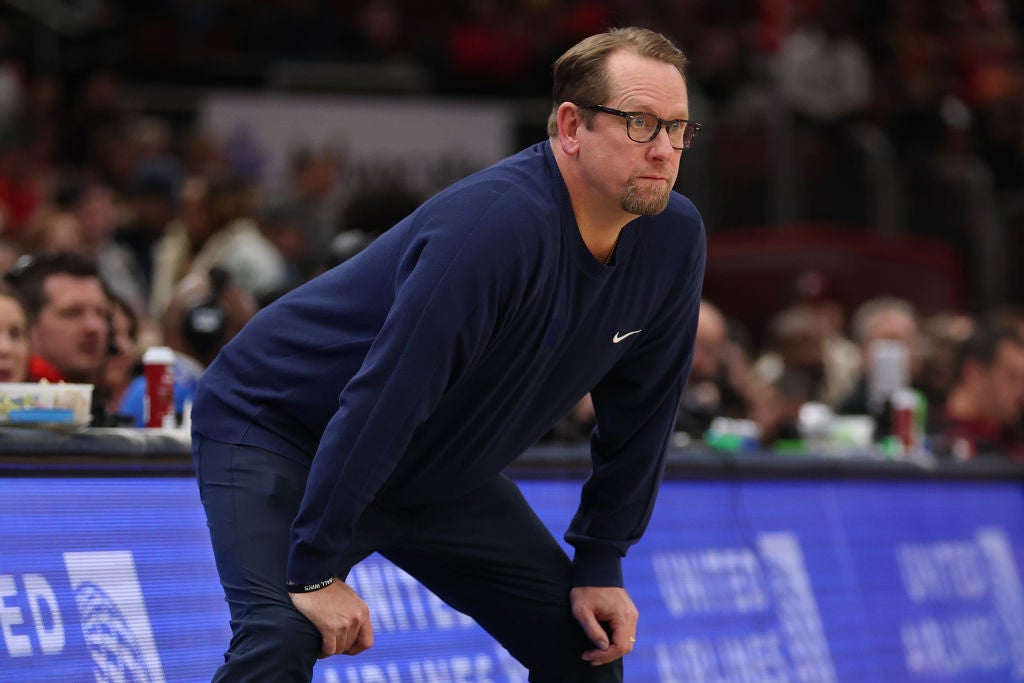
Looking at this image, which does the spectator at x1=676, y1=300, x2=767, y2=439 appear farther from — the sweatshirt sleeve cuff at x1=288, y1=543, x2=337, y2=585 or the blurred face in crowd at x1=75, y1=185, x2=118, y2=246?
the sweatshirt sleeve cuff at x1=288, y1=543, x2=337, y2=585

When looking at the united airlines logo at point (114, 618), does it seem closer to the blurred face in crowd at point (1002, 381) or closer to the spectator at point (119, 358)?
the spectator at point (119, 358)

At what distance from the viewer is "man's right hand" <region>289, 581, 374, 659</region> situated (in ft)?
9.14

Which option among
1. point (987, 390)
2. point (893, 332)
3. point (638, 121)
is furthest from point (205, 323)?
point (893, 332)

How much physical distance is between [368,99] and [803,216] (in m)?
3.91

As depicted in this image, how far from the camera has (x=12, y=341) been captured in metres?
4.44

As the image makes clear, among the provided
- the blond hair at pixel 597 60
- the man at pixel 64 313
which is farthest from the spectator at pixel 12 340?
the blond hair at pixel 597 60

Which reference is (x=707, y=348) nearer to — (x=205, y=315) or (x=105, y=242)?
(x=205, y=315)

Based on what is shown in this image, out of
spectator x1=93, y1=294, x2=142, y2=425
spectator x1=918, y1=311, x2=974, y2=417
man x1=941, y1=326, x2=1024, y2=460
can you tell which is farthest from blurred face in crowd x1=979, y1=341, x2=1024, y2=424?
spectator x1=93, y1=294, x2=142, y2=425

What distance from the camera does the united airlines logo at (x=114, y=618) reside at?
11.4 ft

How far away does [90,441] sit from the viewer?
361 cm

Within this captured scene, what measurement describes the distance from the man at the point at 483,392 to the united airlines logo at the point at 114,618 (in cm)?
67

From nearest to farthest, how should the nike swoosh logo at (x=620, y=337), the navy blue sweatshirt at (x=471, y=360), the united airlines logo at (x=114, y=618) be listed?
the navy blue sweatshirt at (x=471, y=360) < the nike swoosh logo at (x=620, y=337) < the united airlines logo at (x=114, y=618)

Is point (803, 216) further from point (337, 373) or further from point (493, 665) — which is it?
point (337, 373)

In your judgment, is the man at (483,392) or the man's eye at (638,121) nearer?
the man at (483,392)
